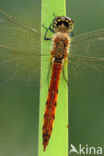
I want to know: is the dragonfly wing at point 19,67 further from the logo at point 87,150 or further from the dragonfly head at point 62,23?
the logo at point 87,150

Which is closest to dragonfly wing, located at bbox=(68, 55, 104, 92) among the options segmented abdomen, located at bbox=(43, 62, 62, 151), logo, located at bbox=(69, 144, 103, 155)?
segmented abdomen, located at bbox=(43, 62, 62, 151)

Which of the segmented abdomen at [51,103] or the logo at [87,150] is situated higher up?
the segmented abdomen at [51,103]

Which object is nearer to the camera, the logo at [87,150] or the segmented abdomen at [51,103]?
the segmented abdomen at [51,103]

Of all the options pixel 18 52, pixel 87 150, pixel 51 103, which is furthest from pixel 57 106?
pixel 87 150

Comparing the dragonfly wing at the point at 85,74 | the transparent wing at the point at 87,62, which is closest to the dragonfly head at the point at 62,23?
the transparent wing at the point at 87,62

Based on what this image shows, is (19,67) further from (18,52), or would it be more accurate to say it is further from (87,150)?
(87,150)
